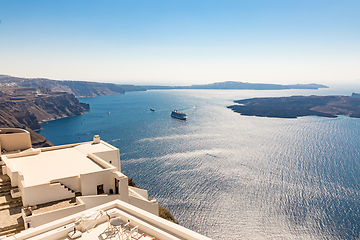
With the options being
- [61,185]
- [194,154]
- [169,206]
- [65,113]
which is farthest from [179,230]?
[65,113]

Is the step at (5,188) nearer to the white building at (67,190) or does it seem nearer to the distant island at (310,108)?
the white building at (67,190)

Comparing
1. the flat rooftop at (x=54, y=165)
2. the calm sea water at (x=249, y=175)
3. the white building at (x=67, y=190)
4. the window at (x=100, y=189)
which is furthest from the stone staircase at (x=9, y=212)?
the calm sea water at (x=249, y=175)

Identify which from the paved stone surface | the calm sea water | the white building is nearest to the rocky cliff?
the calm sea water

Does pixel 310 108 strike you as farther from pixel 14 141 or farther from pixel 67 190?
pixel 14 141

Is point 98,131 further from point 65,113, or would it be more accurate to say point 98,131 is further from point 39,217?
point 39,217

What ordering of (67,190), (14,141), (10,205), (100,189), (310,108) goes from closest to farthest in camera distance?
1. (10,205)
2. (67,190)
3. (100,189)
4. (14,141)
5. (310,108)

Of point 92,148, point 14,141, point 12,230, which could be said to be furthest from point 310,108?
point 12,230

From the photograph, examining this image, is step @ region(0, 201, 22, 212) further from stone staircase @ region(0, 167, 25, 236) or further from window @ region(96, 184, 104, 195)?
window @ region(96, 184, 104, 195)
